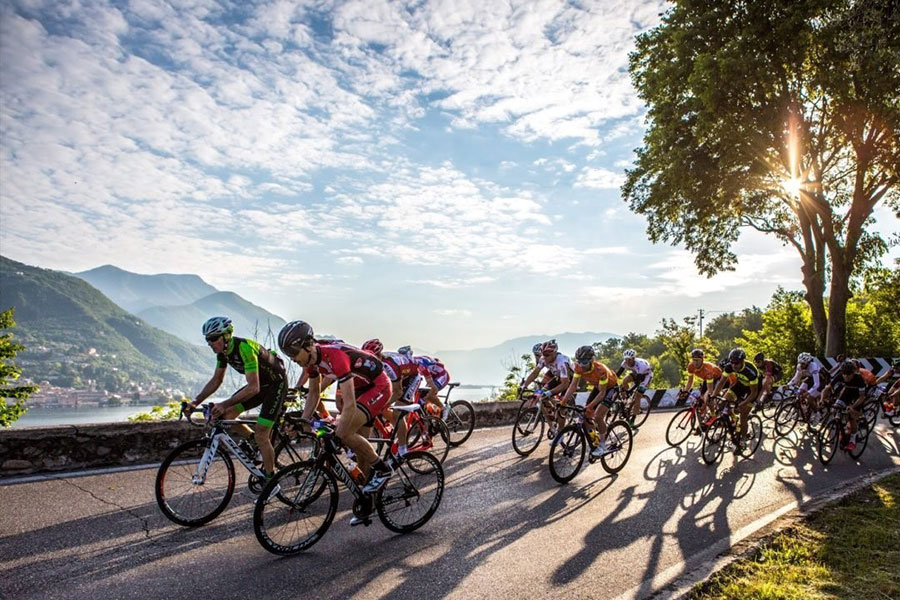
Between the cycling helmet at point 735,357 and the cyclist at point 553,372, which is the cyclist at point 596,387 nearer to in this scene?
the cyclist at point 553,372

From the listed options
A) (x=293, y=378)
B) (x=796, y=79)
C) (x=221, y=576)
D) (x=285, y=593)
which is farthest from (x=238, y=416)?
(x=796, y=79)

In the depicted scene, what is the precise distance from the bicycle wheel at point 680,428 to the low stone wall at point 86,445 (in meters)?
9.09

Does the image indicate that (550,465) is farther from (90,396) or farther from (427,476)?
(90,396)

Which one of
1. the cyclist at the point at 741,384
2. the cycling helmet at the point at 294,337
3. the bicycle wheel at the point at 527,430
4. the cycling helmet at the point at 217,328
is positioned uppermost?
the cycling helmet at the point at 217,328

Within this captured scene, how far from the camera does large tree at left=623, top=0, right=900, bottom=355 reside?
19.2 metres

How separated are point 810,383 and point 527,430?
8.07 metres

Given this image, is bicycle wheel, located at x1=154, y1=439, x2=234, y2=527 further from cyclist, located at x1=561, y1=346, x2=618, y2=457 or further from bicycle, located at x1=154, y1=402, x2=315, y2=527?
Result: cyclist, located at x1=561, y1=346, x2=618, y2=457

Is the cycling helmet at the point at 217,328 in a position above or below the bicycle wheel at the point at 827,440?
above

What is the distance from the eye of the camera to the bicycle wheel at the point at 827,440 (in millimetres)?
10568

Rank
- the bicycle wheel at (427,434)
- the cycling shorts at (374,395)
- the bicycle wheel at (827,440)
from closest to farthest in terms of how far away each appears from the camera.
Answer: the cycling shorts at (374,395), the bicycle wheel at (427,434), the bicycle wheel at (827,440)

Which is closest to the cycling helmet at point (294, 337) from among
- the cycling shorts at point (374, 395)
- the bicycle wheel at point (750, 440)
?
the cycling shorts at point (374, 395)

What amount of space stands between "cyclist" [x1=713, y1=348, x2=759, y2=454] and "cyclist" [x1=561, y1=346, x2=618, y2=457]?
2.44m

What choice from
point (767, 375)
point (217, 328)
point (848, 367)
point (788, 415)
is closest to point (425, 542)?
point (217, 328)

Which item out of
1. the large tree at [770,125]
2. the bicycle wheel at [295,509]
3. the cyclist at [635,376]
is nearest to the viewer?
the bicycle wheel at [295,509]
